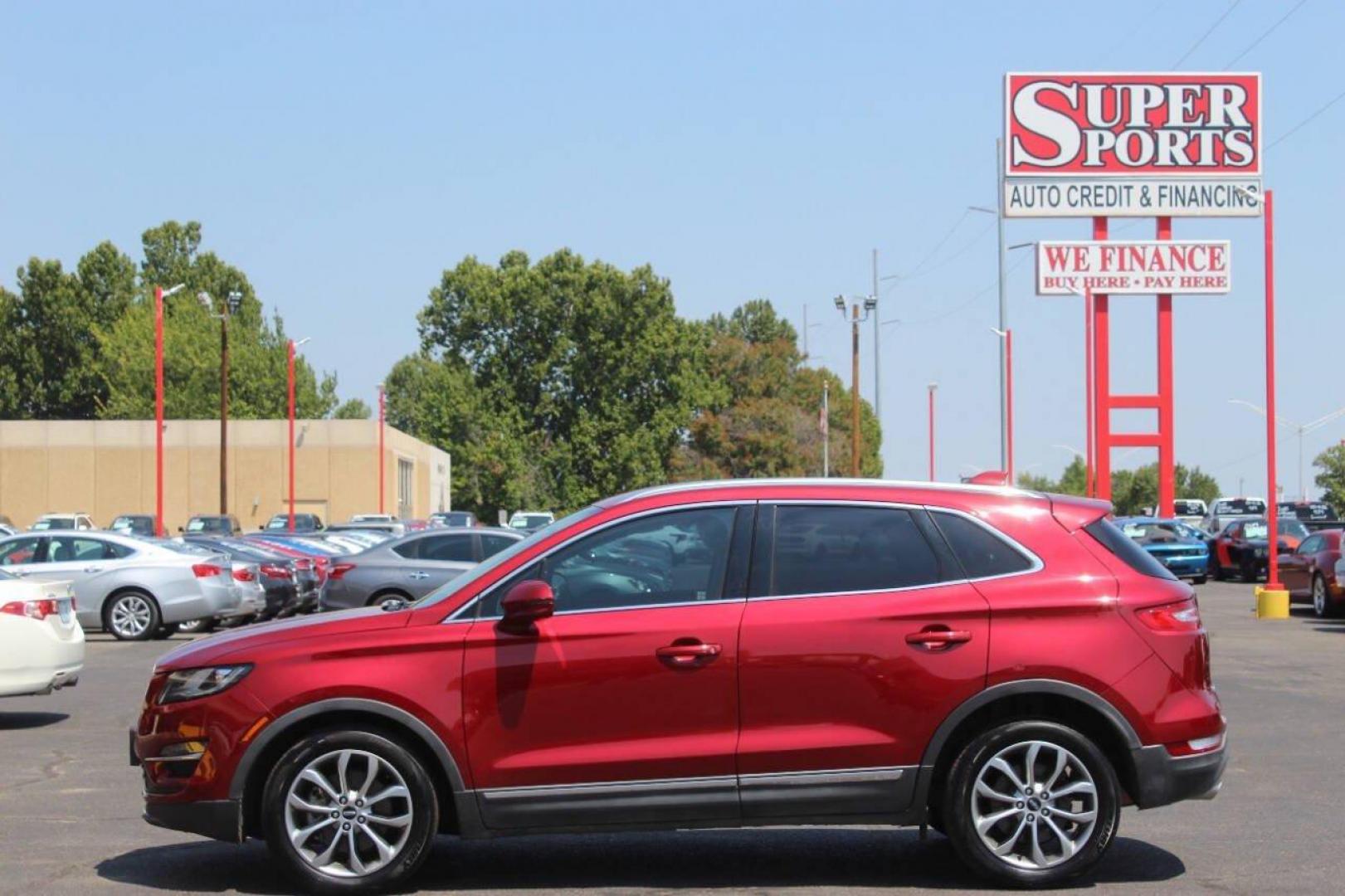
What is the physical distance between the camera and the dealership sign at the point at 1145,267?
52.0 meters

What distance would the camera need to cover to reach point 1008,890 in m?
7.81

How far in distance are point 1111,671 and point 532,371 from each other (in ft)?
290

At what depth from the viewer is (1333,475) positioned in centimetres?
11556

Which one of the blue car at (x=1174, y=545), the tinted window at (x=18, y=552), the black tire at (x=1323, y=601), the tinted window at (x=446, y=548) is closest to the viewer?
the tinted window at (x=18, y=552)

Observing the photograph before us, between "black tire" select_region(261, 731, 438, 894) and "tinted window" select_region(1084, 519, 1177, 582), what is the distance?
3.10 m

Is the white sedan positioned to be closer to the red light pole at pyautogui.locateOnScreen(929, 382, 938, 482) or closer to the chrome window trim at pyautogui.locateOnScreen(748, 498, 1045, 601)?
the chrome window trim at pyautogui.locateOnScreen(748, 498, 1045, 601)

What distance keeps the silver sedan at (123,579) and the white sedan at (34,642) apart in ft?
30.5

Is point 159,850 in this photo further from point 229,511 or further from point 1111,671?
point 229,511

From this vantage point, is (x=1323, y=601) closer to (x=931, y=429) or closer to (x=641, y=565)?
(x=641, y=565)

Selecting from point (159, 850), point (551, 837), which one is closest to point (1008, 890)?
point (551, 837)

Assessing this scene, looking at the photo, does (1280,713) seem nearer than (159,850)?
No

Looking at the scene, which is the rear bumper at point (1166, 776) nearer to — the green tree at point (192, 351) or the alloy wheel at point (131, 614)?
the alloy wheel at point (131, 614)

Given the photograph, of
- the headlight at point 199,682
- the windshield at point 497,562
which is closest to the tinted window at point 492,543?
the windshield at point 497,562

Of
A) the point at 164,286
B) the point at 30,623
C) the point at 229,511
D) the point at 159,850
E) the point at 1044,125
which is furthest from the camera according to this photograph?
the point at 164,286
